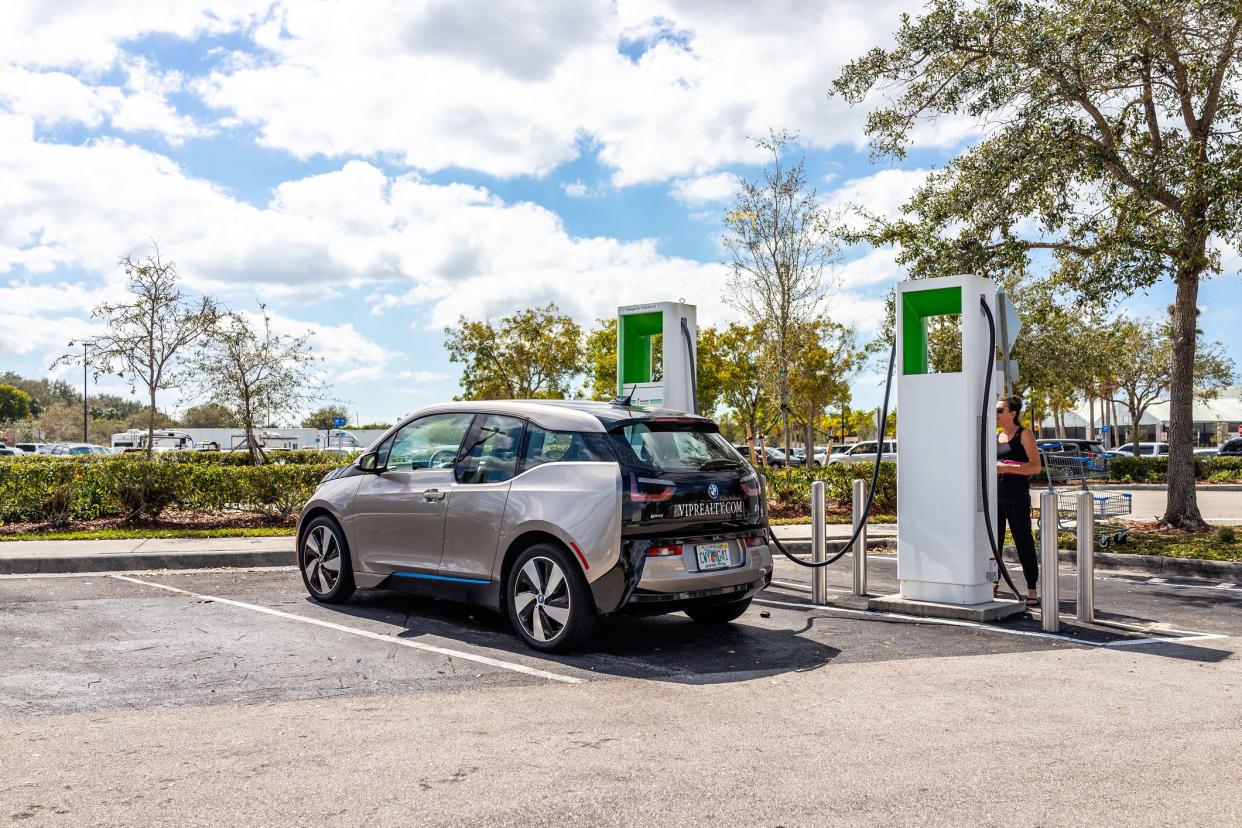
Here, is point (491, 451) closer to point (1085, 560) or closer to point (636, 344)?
point (636, 344)

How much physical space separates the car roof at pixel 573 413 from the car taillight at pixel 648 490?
1.62ft

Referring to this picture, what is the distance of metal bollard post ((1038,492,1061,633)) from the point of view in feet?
23.8

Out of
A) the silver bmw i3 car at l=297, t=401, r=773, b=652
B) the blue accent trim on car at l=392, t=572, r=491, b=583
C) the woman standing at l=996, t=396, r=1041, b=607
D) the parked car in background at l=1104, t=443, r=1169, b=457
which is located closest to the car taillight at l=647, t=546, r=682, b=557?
the silver bmw i3 car at l=297, t=401, r=773, b=652

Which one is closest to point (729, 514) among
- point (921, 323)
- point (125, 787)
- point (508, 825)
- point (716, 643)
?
point (716, 643)

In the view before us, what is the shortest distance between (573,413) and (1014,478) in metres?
4.11

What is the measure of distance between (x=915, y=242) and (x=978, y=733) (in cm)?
1084

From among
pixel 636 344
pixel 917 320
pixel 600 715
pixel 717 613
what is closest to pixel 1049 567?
pixel 917 320

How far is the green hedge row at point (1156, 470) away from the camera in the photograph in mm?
29109

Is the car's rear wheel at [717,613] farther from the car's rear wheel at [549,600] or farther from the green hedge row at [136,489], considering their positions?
the green hedge row at [136,489]

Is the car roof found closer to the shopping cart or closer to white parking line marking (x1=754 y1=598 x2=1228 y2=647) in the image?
white parking line marking (x1=754 y1=598 x2=1228 y2=647)

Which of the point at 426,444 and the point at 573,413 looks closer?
the point at 573,413

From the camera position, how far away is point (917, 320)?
26.8 ft

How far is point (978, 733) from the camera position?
4.68 m

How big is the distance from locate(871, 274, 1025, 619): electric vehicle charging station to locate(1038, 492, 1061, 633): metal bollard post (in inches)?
16.6
